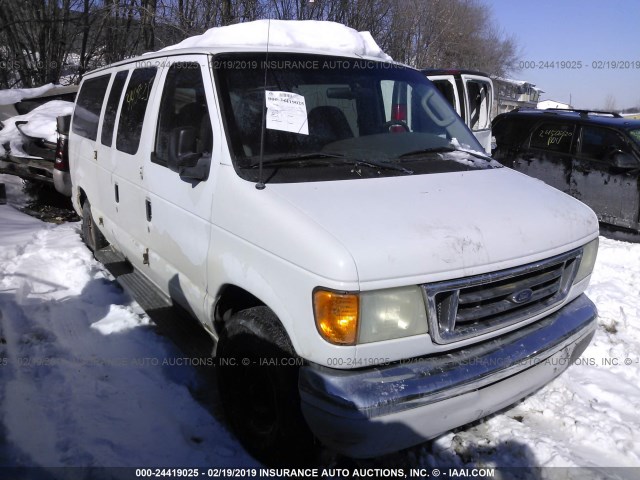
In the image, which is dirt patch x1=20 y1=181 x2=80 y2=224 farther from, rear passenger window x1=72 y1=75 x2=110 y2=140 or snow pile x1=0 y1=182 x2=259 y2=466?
snow pile x1=0 y1=182 x2=259 y2=466

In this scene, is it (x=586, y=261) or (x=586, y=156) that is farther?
(x=586, y=156)

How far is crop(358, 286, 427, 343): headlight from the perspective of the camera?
2.16 meters

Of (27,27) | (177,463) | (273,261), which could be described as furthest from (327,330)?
(27,27)

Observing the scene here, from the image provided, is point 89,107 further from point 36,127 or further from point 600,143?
point 600,143

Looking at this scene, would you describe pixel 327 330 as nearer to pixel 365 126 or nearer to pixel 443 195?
pixel 443 195

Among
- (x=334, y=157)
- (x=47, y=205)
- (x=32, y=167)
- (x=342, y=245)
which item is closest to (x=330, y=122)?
(x=334, y=157)

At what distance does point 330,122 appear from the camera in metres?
3.10

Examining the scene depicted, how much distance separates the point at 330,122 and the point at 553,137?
6311 millimetres

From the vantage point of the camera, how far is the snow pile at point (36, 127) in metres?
7.58

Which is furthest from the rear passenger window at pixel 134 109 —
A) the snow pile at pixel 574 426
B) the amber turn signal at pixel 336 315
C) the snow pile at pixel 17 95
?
the snow pile at pixel 17 95

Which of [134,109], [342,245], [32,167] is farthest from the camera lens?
[32,167]

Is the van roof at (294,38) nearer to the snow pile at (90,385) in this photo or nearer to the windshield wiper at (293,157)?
the windshield wiper at (293,157)

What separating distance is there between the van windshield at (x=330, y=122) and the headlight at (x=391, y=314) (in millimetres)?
797

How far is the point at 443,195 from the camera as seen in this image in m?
2.64
